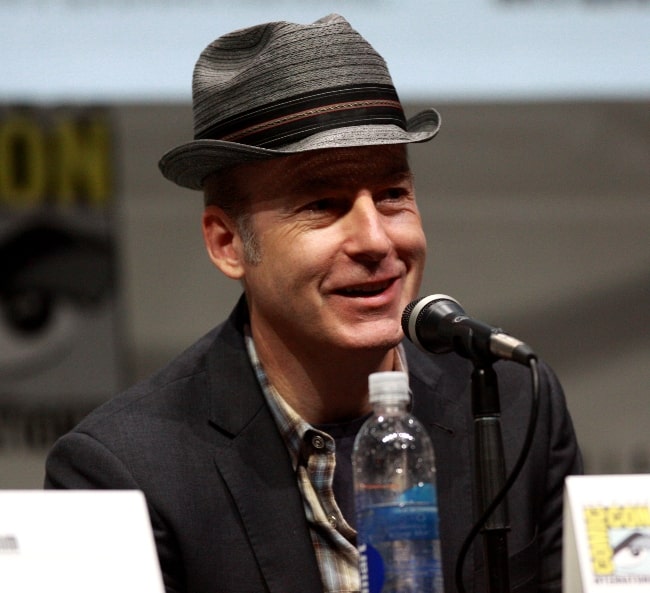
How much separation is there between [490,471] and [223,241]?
3.47ft

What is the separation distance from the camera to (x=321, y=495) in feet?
7.97

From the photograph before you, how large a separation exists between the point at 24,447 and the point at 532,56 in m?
2.20

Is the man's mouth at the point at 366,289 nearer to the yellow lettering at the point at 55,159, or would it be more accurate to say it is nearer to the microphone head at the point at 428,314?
the microphone head at the point at 428,314

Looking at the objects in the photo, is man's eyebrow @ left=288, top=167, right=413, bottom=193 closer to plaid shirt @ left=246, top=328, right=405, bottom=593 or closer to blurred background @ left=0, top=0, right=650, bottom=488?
plaid shirt @ left=246, top=328, right=405, bottom=593

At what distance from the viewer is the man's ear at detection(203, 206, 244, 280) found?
2.62 meters

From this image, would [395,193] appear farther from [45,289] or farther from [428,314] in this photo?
[45,289]

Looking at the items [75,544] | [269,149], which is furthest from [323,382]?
[75,544]

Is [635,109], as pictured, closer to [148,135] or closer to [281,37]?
[148,135]

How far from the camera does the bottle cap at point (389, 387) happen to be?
1.76m

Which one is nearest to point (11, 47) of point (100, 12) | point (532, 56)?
point (100, 12)

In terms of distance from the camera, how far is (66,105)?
174 inches

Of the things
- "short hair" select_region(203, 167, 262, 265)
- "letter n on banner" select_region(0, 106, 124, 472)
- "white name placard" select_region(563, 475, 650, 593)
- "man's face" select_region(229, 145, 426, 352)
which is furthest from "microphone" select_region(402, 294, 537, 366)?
"letter n on banner" select_region(0, 106, 124, 472)

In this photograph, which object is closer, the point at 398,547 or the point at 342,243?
the point at 398,547

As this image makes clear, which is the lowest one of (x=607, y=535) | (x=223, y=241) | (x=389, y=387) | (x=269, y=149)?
(x=607, y=535)
